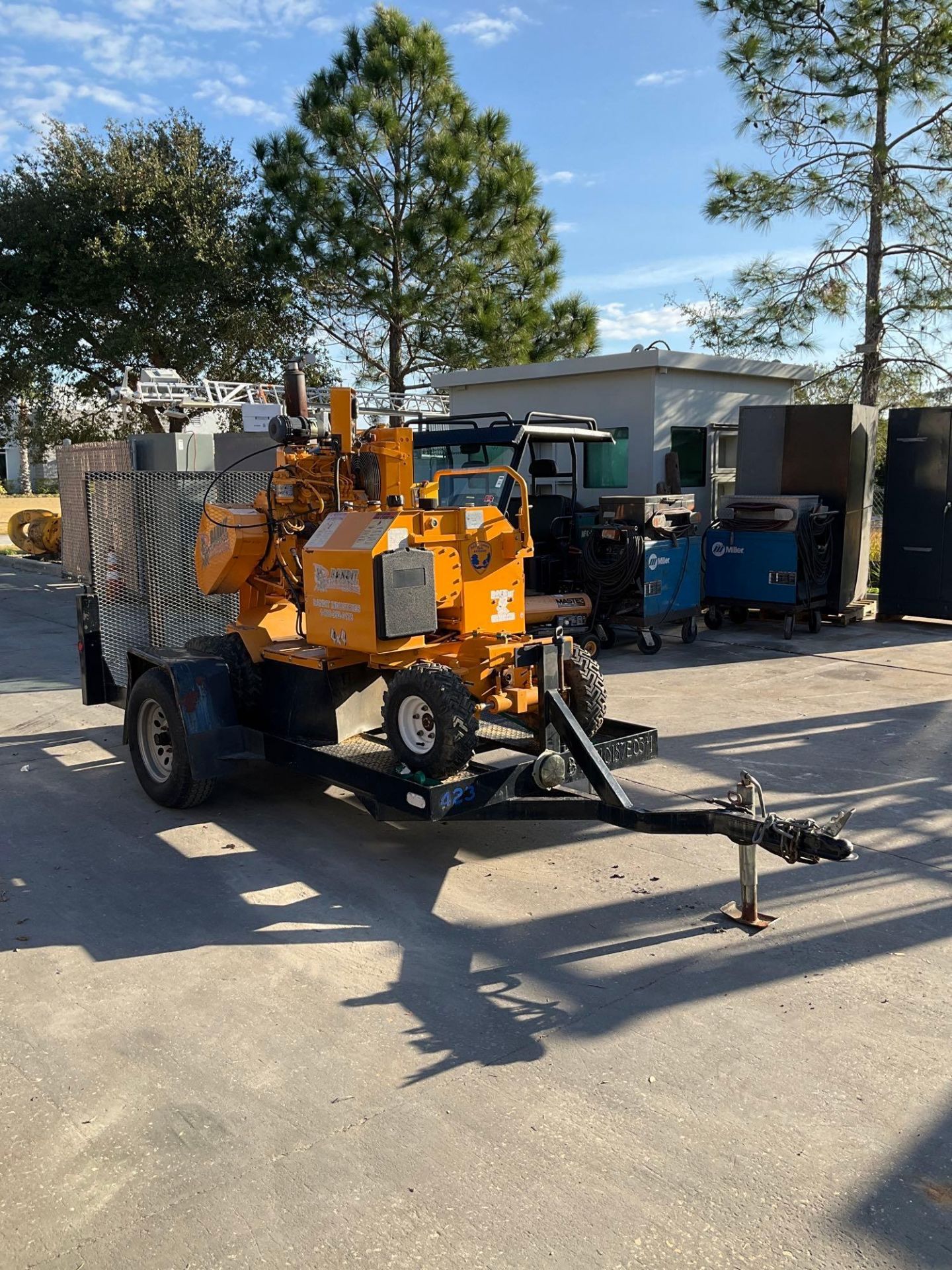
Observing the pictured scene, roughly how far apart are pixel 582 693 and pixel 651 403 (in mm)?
8309

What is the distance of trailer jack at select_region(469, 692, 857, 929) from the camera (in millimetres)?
3936

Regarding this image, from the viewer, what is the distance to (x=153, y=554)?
8.39 metres

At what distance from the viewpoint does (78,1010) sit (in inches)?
156

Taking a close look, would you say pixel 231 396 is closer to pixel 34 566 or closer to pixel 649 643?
pixel 34 566

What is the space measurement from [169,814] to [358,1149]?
11.3 feet

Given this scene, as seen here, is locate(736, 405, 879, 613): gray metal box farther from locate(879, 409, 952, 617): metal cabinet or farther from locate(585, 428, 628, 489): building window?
locate(585, 428, 628, 489): building window

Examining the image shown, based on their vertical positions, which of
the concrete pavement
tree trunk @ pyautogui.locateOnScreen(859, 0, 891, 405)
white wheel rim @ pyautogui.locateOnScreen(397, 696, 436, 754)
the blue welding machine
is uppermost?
tree trunk @ pyautogui.locateOnScreen(859, 0, 891, 405)

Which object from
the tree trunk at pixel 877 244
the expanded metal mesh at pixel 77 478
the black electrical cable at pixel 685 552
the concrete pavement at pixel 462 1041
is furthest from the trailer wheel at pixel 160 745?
the tree trunk at pixel 877 244

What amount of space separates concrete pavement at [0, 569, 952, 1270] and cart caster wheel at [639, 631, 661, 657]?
4576mm

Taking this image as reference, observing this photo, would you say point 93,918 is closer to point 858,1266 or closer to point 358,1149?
point 358,1149

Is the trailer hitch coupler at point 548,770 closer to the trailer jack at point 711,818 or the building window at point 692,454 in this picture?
the trailer jack at point 711,818

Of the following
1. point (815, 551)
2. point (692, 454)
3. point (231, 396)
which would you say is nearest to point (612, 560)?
point (815, 551)

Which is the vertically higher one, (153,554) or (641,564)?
(153,554)

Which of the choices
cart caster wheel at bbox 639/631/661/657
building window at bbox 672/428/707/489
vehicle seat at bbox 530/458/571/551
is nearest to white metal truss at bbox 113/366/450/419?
vehicle seat at bbox 530/458/571/551
